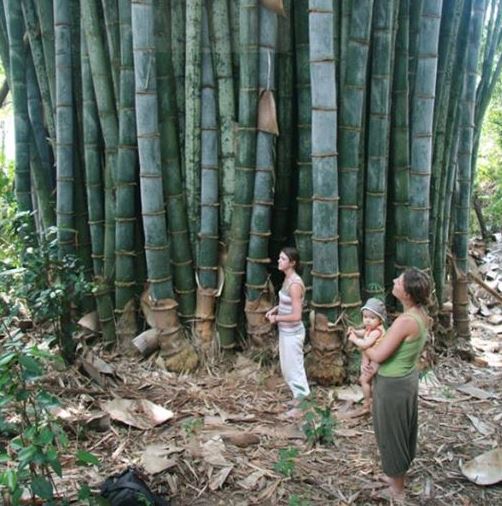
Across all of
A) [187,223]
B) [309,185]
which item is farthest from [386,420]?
[187,223]

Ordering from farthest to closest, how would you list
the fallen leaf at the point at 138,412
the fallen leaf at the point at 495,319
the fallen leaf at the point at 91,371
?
the fallen leaf at the point at 495,319 < the fallen leaf at the point at 91,371 < the fallen leaf at the point at 138,412

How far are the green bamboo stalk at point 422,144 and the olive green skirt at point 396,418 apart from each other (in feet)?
5.48

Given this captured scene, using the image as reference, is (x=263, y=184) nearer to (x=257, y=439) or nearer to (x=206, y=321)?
(x=206, y=321)

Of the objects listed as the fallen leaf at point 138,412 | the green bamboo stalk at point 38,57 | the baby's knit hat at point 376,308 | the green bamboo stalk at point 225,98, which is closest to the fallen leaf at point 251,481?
the fallen leaf at point 138,412

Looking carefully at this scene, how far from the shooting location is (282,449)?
10.2ft

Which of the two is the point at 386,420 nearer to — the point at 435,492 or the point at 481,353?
the point at 435,492

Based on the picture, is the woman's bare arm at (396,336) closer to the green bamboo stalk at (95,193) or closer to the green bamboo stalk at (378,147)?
the green bamboo stalk at (378,147)

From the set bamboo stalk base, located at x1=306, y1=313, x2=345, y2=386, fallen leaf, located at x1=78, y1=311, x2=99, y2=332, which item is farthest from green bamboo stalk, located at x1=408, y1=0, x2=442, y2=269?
fallen leaf, located at x1=78, y1=311, x2=99, y2=332

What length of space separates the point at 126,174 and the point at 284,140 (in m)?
1.03

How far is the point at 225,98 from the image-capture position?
402 cm

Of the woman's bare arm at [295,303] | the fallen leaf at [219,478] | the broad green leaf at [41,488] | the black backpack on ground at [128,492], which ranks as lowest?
the fallen leaf at [219,478]

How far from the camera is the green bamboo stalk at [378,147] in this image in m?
3.88

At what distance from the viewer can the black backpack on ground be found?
2.39m

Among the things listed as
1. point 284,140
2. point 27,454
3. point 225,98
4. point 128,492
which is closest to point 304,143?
point 284,140
